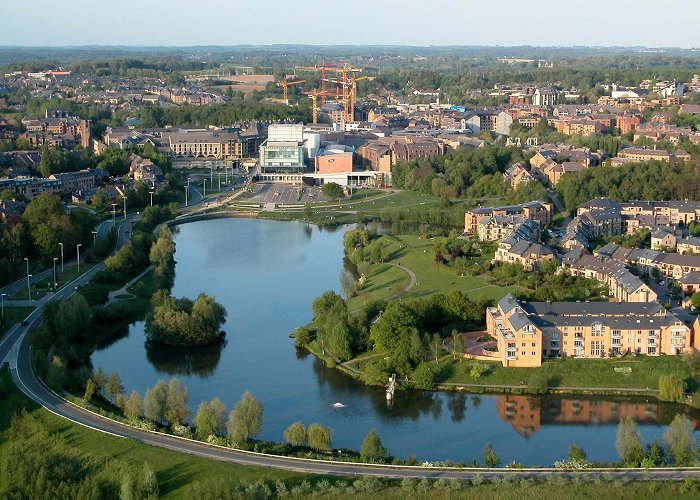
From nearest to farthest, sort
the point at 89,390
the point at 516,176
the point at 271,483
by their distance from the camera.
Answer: the point at 271,483 → the point at 89,390 → the point at 516,176

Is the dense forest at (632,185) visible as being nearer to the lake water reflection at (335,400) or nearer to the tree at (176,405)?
the lake water reflection at (335,400)

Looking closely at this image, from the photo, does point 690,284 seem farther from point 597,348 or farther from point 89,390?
point 89,390

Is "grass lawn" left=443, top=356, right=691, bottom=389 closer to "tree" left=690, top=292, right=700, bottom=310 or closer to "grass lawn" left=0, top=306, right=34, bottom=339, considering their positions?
"tree" left=690, top=292, right=700, bottom=310

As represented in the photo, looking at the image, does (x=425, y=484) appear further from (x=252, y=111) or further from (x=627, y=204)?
(x=252, y=111)

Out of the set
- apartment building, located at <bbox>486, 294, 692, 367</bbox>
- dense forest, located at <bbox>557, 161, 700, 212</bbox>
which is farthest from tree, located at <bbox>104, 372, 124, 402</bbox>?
dense forest, located at <bbox>557, 161, 700, 212</bbox>

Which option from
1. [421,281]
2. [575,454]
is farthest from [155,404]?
[421,281]

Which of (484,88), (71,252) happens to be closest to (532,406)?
(71,252)

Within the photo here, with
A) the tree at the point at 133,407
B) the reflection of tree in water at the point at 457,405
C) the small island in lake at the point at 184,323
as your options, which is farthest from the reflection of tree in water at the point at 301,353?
the tree at the point at 133,407
